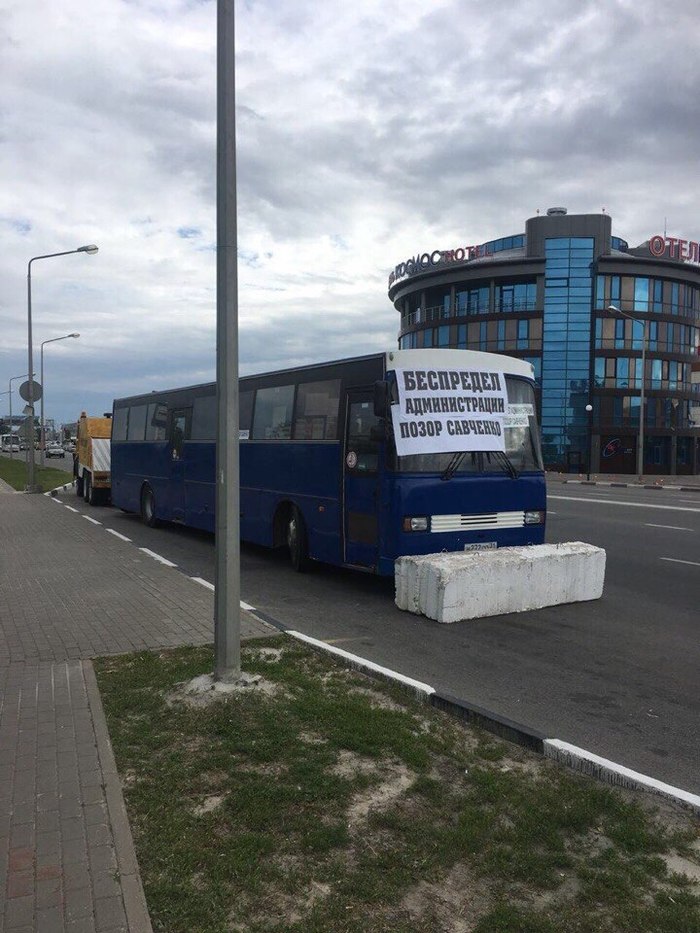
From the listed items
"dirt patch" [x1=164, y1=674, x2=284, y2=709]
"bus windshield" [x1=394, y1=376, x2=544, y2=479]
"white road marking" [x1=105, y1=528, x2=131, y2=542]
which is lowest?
"white road marking" [x1=105, y1=528, x2=131, y2=542]

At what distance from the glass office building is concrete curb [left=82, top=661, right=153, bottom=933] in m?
56.9

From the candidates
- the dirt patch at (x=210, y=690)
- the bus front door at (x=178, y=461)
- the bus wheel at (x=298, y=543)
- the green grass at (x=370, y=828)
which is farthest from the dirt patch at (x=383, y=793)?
the bus front door at (x=178, y=461)

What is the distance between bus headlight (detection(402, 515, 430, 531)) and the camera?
8.91m

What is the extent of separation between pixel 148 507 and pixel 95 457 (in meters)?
6.78


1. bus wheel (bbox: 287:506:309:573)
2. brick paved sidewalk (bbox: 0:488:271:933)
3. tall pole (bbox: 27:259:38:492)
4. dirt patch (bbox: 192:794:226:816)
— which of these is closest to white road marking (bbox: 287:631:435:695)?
brick paved sidewalk (bbox: 0:488:271:933)

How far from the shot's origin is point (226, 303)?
549cm

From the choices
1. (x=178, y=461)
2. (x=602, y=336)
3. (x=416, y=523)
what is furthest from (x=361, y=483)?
(x=602, y=336)

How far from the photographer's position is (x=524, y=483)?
9.79 metres

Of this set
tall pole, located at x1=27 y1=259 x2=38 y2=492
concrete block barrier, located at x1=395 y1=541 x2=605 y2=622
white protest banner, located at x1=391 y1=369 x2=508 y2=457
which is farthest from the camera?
tall pole, located at x1=27 y1=259 x2=38 y2=492

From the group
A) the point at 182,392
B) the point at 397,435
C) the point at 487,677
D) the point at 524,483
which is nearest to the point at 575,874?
the point at 487,677

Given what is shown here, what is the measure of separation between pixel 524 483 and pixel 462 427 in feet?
3.84

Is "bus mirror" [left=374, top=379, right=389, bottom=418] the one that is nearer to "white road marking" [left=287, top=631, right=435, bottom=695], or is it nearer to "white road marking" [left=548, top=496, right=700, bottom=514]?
"white road marking" [left=287, top=631, right=435, bottom=695]

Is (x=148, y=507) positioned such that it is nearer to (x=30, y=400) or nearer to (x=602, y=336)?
(x=30, y=400)

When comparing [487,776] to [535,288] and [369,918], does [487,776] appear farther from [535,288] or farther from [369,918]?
[535,288]
